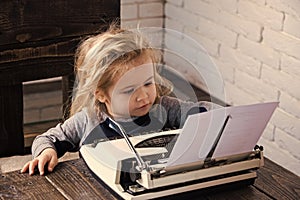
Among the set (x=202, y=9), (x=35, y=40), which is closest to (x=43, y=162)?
(x=35, y=40)

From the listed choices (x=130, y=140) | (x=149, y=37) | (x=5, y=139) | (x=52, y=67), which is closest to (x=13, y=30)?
(x=52, y=67)

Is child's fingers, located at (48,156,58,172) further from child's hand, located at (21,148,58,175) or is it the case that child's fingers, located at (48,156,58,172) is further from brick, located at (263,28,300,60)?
brick, located at (263,28,300,60)

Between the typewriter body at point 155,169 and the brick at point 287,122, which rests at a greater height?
the typewriter body at point 155,169

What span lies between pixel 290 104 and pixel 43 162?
1334 millimetres

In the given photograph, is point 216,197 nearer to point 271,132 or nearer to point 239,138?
point 239,138

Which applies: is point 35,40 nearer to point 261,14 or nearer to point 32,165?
point 32,165

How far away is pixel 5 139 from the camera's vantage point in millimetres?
2338

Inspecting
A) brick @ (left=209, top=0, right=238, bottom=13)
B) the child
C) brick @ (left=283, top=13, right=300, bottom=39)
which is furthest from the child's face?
brick @ (left=209, top=0, right=238, bottom=13)

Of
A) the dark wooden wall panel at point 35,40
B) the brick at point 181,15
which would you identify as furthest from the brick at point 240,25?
the dark wooden wall panel at point 35,40

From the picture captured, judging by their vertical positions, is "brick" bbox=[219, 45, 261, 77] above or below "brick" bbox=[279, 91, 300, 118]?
above

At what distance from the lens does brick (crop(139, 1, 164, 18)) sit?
3.55 metres

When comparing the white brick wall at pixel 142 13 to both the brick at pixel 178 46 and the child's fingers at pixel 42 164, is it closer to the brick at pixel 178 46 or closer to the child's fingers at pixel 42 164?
the brick at pixel 178 46

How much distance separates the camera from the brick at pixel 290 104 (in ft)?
8.72

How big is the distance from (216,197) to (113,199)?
233 mm
